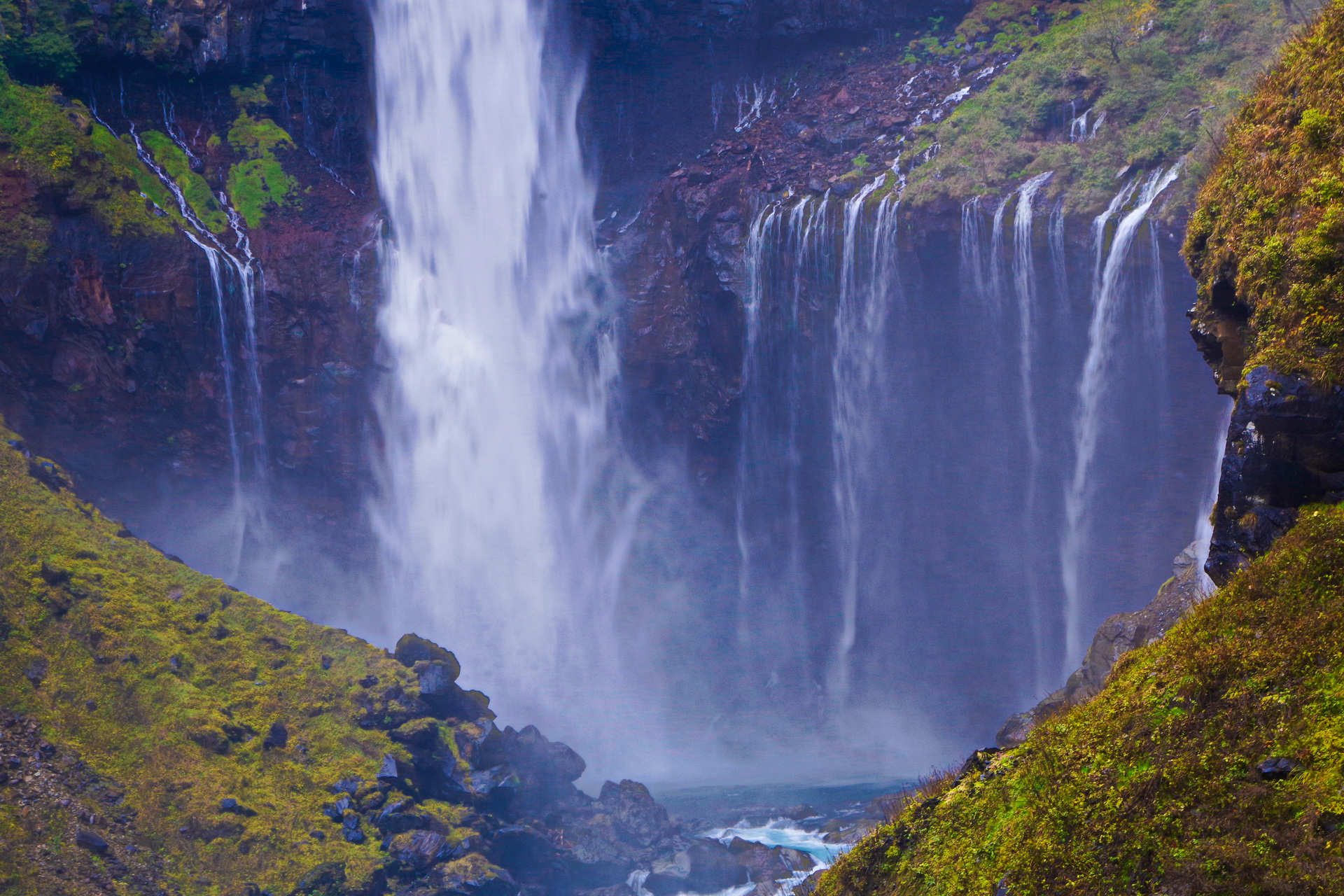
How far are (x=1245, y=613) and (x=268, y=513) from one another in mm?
30081

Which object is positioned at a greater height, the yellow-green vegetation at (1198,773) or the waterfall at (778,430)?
the waterfall at (778,430)

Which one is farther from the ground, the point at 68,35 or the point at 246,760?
the point at 68,35

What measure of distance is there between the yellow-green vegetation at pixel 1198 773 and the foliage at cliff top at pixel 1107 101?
769 inches

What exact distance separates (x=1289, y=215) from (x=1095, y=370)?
18826 millimetres

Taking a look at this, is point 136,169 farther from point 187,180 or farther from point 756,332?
point 756,332

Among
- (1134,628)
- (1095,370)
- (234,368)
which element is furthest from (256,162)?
(1134,628)

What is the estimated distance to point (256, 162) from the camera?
30.1 meters

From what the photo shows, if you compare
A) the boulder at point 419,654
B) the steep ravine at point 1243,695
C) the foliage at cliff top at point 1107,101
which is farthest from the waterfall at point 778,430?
the steep ravine at point 1243,695

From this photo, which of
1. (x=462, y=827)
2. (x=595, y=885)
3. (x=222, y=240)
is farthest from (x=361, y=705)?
(x=222, y=240)

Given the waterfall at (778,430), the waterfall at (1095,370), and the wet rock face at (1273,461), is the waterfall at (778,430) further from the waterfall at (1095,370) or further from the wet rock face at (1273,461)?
the wet rock face at (1273,461)

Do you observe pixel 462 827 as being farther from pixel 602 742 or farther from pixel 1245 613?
pixel 1245 613

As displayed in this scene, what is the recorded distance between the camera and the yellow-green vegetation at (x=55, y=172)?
74.4 ft

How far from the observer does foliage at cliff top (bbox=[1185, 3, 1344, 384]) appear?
5.20 meters

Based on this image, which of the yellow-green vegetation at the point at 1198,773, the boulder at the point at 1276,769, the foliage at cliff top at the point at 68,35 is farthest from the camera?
the foliage at cliff top at the point at 68,35
